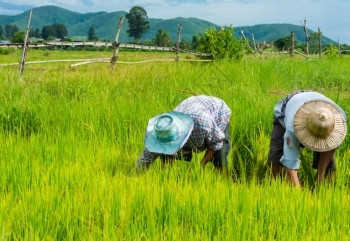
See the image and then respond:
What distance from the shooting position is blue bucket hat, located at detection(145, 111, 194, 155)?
2355mm

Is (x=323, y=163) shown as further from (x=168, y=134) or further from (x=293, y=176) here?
(x=168, y=134)

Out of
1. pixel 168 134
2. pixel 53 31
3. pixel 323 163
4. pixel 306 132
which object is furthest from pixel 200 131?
pixel 53 31

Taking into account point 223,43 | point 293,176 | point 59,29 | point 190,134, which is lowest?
point 293,176

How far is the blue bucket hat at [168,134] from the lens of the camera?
2.36 meters

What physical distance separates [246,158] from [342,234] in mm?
1630

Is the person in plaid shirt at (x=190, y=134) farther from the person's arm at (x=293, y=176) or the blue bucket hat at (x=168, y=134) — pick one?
the person's arm at (x=293, y=176)

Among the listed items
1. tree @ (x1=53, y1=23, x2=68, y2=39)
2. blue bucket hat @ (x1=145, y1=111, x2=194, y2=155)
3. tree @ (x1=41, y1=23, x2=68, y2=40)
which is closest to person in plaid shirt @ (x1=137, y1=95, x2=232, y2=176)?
blue bucket hat @ (x1=145, y1=111, x2=194, y2=155)

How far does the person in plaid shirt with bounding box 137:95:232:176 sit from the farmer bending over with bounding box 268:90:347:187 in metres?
0.34

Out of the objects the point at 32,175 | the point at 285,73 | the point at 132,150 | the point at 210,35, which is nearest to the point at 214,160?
the point at 132,150

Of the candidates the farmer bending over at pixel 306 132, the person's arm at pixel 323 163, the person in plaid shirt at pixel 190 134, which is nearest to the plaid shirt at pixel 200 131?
the person in plaid shirt at pixel 190 134

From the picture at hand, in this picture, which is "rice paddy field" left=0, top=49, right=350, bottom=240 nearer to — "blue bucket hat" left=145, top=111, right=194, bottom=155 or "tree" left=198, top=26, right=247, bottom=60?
"blue bucket hat" left=145, top=111, right=194, bottom=155

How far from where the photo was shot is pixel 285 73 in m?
7.42

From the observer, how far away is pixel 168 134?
2355mm

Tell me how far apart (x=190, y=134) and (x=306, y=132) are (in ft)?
2.05
